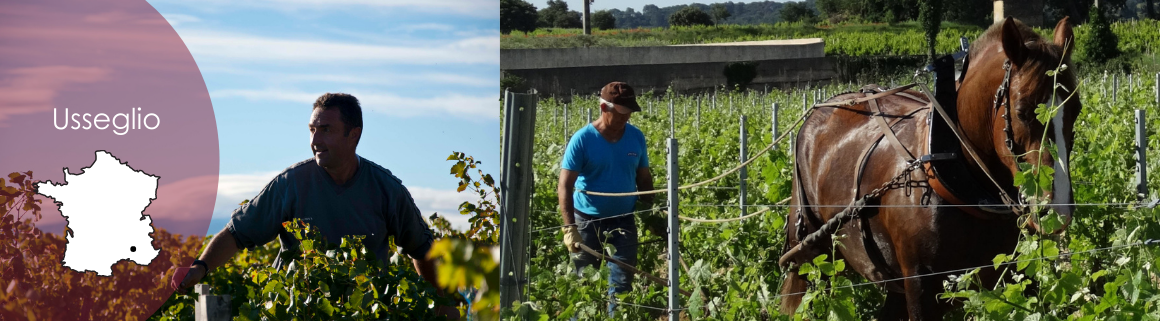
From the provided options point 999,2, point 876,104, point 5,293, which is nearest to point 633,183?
point 876,104

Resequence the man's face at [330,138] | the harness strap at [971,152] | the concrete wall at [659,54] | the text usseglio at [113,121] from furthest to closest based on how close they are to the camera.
Result: the concrete wall at [659,54]
the harness strap at [971,152]
the man's face at [330,138]
the text usseglio at [113,121]

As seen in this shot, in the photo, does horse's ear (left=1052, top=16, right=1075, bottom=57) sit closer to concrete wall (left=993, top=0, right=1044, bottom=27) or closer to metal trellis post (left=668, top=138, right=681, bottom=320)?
metal trellis post (left=668, top=138, right=681, bottom=320)

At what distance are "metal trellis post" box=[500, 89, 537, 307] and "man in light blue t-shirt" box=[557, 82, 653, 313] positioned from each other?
185 centimetres

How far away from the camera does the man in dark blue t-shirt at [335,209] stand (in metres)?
2.31

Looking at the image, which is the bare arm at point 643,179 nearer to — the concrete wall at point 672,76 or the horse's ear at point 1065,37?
the horse's ear at point 1065,37

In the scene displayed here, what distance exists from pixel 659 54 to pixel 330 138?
78.5 ft

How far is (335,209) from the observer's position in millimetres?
2371

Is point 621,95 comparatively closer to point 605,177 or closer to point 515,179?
point 605,177

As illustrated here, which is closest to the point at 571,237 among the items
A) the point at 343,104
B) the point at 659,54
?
the point at 343,104

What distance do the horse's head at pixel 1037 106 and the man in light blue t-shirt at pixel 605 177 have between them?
149 centimetres

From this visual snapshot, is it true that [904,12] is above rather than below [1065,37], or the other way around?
above

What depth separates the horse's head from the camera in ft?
7.41

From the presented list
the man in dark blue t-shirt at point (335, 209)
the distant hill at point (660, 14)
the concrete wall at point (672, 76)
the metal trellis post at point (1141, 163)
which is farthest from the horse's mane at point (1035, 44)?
the distant hill at point (660, 14)

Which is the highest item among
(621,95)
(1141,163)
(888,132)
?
(621,95)
